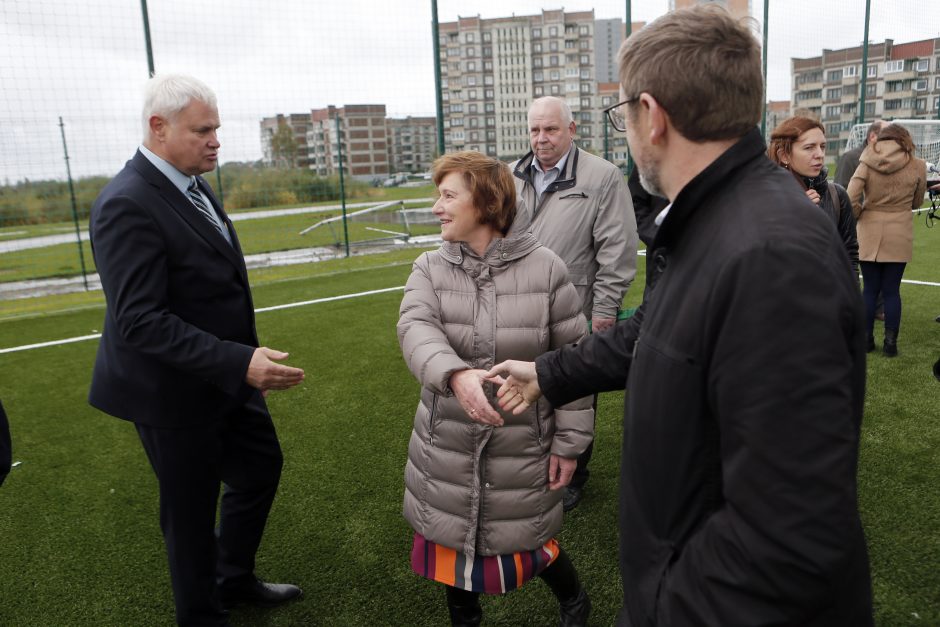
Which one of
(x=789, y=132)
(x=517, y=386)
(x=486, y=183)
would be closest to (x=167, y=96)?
(x=486, y=183)

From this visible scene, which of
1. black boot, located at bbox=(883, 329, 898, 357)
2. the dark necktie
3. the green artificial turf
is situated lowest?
the green artificial turf

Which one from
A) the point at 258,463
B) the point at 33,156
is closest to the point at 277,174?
the point at 33,156

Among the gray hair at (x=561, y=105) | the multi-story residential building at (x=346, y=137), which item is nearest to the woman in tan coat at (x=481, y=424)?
the gray hair at (x=561, y=105)

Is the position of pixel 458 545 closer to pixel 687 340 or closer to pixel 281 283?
pixel 687 340

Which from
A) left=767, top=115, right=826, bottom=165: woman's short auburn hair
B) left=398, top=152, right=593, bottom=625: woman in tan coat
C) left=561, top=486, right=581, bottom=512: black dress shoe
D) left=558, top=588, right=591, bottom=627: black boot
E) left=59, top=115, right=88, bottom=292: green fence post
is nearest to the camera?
left=398, top=152, right=593, bottom=625: woman in tan coat

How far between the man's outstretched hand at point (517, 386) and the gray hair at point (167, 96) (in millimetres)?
1336

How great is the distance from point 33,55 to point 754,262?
9.36m

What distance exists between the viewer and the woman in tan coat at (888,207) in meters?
5.61

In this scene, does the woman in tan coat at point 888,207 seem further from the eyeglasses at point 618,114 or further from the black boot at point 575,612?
the eyeglasses at point 618,114

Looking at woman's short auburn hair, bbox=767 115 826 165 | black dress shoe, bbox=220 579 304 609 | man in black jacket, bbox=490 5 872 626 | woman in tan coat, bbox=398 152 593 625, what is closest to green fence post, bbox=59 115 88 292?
black dress shoe, bbox=220 579 304 609

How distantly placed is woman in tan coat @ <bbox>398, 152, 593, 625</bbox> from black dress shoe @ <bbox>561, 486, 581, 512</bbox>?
117cm

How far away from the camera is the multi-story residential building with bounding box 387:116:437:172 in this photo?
38.9 ft

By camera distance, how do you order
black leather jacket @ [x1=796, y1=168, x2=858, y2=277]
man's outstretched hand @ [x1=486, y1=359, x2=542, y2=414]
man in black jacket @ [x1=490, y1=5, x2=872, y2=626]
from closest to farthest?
man in black jacket @ [x1=490, y1=5, x2=872, y2=626], man's outstretched hand @ [x1=486, y1=359, x2=542, y2=414], black leather jacket @ [x1=796, y1=168, x2=858, y2=277]

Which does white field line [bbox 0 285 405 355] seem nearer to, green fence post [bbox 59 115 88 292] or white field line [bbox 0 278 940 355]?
white field line [bbox 0 278 940 355]
